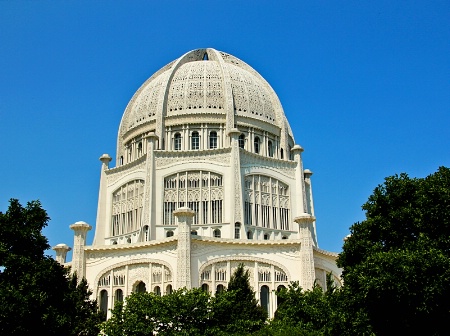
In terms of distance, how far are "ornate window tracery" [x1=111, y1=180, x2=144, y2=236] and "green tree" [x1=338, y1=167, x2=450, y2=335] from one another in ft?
90.0

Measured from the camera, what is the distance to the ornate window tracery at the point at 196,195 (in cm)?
5406

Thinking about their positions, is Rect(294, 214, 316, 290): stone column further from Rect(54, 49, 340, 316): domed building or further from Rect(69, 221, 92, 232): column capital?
Rect(69, 221, 92, 232): column capital

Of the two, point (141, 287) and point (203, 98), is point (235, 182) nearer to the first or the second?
point (203, 98)

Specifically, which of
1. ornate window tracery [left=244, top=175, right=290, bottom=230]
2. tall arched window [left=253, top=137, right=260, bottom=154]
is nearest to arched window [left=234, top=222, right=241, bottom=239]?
ornate window tracery [left=244, top=175, right=290, bottom=230]

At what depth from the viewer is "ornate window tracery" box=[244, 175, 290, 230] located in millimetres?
54719

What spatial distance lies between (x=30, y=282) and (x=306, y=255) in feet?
71.7

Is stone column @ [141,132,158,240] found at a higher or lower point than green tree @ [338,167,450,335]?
higher

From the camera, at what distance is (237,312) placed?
116 feet

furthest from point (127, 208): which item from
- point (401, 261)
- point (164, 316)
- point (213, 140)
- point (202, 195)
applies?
point (401, 261)

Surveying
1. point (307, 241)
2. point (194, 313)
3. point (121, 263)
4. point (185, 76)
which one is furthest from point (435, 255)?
point (185, 76)

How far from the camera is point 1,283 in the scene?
101ft

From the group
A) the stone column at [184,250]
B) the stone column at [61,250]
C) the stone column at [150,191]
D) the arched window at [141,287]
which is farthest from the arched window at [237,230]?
the stone column at [61,250]

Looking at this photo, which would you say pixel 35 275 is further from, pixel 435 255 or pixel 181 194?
pixel 181 194

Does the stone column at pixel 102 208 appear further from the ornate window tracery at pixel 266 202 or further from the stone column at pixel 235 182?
the ornate window tracery at pixel 266 202
